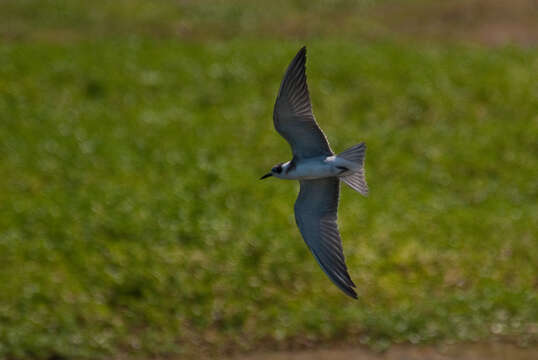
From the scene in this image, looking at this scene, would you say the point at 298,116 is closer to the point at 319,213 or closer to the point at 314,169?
the point at 314,169

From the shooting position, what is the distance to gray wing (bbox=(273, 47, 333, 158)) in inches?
219

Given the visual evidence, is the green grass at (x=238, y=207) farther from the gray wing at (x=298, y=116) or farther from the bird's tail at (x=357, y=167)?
the gray wing at (x=298, y=116)

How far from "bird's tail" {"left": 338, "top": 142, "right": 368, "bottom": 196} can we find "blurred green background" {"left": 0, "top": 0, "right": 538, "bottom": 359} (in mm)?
3675

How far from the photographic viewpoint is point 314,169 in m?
5.56

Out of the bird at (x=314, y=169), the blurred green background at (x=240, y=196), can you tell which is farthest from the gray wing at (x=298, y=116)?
the blurred green background at (x=240, y=196)

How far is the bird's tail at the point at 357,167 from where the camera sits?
5.34m

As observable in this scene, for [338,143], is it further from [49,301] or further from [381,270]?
[49,301]

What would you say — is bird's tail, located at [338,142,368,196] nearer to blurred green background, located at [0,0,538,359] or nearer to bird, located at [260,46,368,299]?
bird, located at [260,46,368,299]

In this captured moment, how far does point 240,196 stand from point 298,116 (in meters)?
5.36

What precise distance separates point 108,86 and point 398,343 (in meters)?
7.37

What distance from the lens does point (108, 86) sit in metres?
14.5

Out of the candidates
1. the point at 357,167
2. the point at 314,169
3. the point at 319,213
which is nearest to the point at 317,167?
the point at 314,169

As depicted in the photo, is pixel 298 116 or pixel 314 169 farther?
pixel 298 116

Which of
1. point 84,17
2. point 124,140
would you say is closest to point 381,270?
point 124,140
